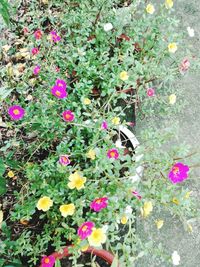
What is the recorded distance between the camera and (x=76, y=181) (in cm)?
161

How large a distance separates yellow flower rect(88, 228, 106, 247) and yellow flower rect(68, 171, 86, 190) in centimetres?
20

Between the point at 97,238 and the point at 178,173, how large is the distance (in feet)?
1.38

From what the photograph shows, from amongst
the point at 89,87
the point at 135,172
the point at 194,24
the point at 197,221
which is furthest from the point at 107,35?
the point at 197,221

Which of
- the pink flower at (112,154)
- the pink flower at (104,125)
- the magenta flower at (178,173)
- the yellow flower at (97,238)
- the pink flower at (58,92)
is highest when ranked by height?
the pink flower at (58,92)

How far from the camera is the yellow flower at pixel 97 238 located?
1.44 m

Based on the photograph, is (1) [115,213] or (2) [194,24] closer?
(1) [115,213]

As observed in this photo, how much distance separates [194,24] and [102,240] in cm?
172

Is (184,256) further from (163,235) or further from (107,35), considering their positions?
(107,35)

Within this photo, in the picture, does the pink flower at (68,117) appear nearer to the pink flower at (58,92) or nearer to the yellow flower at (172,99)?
the pink flower at (58,92)

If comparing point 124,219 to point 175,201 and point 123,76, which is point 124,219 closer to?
point 175,201

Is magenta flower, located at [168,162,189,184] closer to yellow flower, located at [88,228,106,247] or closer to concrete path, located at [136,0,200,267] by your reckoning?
concrete path, located at [136,0,200,267]

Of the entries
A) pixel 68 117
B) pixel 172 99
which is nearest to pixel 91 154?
pixel 68 117

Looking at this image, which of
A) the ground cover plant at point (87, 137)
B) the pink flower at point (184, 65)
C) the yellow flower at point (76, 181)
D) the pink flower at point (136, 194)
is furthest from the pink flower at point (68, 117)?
the pink flower at point (184, 65)

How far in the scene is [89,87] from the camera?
2.06 m
